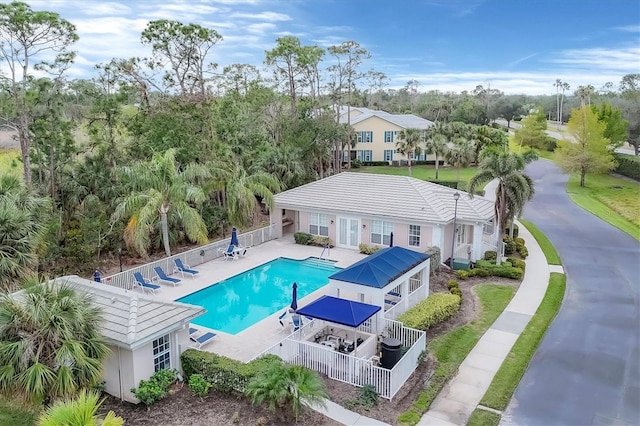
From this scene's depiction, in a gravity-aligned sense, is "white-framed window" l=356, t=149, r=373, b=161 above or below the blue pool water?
above

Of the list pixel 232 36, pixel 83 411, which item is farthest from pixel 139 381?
pixel 232 36

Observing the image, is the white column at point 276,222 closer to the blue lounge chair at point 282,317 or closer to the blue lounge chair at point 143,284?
the blue lounge chair at point 143,284

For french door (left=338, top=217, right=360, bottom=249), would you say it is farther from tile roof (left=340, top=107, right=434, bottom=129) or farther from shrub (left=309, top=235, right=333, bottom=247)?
tile roof (left=340, top=107, right=434, bottom=129)

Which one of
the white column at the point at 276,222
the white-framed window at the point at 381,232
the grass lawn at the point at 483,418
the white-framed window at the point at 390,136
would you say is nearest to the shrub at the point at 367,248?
the white-framed window at the point at 381,232

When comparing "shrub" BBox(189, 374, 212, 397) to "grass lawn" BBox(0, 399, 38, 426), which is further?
"shrub" BBox(189, 374, 212, 397)

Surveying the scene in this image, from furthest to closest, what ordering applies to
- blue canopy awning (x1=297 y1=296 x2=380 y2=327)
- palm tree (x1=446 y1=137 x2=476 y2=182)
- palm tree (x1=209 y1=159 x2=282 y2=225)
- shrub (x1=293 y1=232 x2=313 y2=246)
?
palm tree (x1=446 y1=137 x2=476 y2=182) < palm tree (x1=209 y1=159 x2=282 y2=225) < shrub (x1=293 y1=232 x2=313 y2=246) < blue canopy awning (x1=297 y1=296 x2=380 y2=327)

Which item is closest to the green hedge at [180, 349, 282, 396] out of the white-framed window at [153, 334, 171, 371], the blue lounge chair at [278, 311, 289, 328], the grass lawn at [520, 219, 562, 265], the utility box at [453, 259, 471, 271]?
the white-framed window at [153, 334, 171, 371]

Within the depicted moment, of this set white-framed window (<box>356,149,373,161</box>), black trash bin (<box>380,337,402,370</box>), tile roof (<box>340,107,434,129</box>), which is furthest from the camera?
white-framed window (<box>356,149,373,161</box>)
